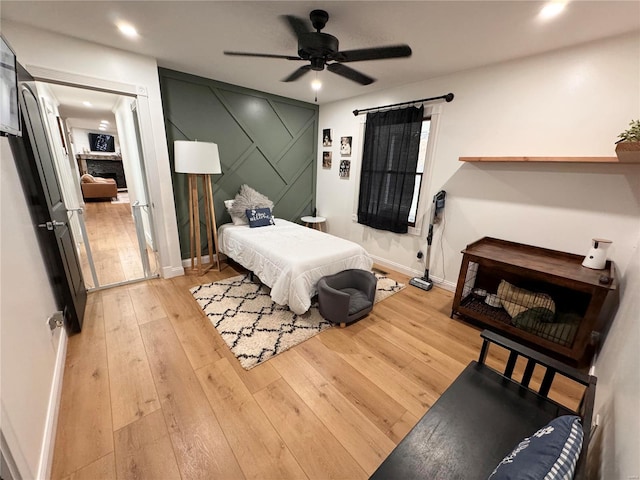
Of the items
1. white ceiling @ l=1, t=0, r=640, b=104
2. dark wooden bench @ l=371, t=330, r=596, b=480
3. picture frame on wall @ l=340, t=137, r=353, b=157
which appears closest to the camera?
dark wooden bench @ l=371, t=330, r=596, b=480

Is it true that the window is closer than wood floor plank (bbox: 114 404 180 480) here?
No

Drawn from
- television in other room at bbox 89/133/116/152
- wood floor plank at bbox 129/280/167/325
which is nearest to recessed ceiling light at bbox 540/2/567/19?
wood floor plank at bbox 129/280/167/325

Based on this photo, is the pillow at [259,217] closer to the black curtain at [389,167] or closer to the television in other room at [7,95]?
the black curtain at [389,167]

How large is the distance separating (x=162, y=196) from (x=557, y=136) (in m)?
4.06

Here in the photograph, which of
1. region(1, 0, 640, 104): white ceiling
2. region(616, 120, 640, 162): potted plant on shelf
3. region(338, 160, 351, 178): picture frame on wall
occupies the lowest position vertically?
region(338, 160, 351, 178): picture frame on wall

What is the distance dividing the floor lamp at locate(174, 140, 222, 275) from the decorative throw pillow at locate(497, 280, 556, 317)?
11.0 ft

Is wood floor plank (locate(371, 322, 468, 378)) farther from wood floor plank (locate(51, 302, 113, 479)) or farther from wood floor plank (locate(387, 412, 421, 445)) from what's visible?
wood floor plank (locate(51, 302, 113, 479))

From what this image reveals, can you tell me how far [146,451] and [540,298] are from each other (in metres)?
3.03

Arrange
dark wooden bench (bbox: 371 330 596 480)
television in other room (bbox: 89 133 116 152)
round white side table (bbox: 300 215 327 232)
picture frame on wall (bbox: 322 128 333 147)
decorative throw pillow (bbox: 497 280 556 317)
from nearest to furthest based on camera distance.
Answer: dark wooden bench (bbox: 371 330 596 480)
decorative throw pillow (bbox: 497 280 556 317)
picture frame on wall (bbox: 322 128 333 147)
round white side table (bbox: 300 215 327 232)
television in other room (bbox: 89 133 116 152)

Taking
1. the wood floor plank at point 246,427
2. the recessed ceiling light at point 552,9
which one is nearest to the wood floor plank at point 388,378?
the wood floor plank at point 246,427

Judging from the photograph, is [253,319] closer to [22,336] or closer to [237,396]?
[237,396]

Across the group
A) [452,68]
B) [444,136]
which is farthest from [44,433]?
[452,68]

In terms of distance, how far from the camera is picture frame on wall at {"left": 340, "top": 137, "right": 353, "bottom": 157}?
3954 millimetres

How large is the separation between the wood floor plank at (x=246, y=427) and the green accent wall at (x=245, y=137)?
7.42 feet
